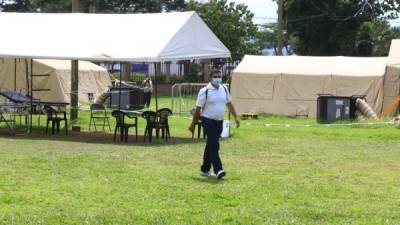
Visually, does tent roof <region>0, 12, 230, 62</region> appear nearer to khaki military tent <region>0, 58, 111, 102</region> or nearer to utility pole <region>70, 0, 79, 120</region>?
utility pole <region>70, 0, 79, 120</region>

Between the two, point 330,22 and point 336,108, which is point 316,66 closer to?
point 336,108

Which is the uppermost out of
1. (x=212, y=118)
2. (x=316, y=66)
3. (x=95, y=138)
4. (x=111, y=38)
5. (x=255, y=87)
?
(x=111, y=38)

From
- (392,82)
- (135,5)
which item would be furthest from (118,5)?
(392,82)

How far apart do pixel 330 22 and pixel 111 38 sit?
31751 mm

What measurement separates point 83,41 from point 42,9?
141ft

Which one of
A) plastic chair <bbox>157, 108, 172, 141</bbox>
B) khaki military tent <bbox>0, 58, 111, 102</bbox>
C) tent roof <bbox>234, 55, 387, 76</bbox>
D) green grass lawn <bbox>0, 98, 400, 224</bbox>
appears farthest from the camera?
khaki military tent <bbox>0, 58, 111, 102</bbox>

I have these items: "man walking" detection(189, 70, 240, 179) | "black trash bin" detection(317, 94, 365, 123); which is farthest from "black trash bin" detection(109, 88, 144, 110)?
"man walking" detection(189, 70, 240, 179)

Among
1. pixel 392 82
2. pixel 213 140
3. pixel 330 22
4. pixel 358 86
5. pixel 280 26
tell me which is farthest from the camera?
pixel 330 22

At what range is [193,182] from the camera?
10.8 metres

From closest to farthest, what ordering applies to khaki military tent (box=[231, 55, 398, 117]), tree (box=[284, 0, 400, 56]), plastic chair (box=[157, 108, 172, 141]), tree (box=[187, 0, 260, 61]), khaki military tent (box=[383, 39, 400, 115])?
plastic chair (box=[157, 108, 172, 141]) → khaki military tent (box=[383, 39, 400, 115]) → khaki military tent (box=[231, 55, 398, 117]) → tree (box=[284, 0, 400, 56]) → tree (box=[187, 0, 260, 61])

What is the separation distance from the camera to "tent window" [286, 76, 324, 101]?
28125mm

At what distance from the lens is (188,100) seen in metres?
32.9

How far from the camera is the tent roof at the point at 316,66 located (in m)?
27.8

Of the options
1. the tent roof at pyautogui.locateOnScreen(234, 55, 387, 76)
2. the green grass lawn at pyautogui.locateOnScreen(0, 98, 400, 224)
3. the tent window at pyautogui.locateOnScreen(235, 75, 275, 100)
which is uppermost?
the tent roof at pyautogui.locateOnScreen(234, 55, 387, 76)
